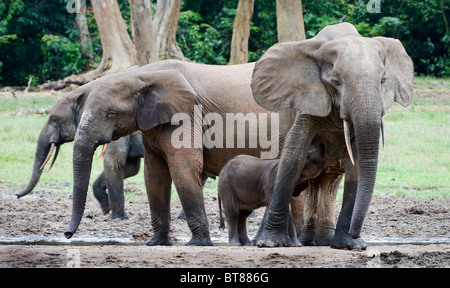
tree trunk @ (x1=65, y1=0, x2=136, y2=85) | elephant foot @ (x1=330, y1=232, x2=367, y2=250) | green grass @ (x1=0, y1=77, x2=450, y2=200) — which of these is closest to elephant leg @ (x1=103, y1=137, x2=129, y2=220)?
green grass @ (x1=0, y1=77, x2=450, y2=200)

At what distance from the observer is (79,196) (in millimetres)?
8773

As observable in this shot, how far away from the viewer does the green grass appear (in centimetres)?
1398

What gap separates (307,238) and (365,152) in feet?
6.62

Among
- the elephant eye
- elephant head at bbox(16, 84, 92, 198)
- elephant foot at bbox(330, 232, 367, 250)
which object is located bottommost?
elephant foot at bbox(330, 232, 367, 250)

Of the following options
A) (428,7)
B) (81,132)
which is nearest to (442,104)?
(428,7)

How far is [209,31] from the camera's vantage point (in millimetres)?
27359

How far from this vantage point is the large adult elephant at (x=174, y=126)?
8828 millimetres

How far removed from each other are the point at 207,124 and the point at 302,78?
5.71 feet

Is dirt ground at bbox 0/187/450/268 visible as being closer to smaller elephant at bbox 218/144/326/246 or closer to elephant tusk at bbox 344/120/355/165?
smaller elephant at bbox 218/144/326/246

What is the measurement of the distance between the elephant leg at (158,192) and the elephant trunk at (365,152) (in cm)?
270

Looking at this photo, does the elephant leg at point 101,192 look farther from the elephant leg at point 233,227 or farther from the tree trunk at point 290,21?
the tree trunk at point 290,21

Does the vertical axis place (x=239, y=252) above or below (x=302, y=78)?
below

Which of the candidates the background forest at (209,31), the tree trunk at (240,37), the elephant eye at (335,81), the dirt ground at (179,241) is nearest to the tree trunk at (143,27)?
the tree trunk at (240,37)
